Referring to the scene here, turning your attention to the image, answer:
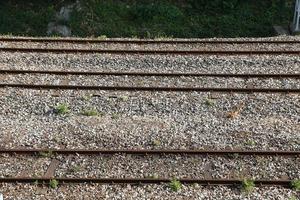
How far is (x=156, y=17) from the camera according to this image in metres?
21.1

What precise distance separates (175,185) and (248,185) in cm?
117

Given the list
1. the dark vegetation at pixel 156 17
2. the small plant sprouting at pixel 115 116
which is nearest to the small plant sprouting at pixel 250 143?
the small plant sprouting at pixel 115 116

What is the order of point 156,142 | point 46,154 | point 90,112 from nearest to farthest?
point 46,154 → point 156,142 → point 90,112

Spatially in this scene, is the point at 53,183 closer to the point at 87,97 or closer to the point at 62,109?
the point at 62,109

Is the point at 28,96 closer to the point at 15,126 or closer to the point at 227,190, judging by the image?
the point at 15,126

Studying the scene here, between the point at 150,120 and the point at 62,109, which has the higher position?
the point at 150,120

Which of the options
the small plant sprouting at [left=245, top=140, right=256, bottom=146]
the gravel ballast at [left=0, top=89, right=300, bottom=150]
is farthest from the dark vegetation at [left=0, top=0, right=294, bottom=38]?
the small plant sprouting at [left=245, top=140, right=256, bottom=146]

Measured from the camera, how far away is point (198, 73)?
44.3 ft

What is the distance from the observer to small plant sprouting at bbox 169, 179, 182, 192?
870 cm

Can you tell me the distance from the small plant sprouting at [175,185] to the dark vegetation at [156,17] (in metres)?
11.2

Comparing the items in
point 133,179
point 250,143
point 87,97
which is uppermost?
point 250,143

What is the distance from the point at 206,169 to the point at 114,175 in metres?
1.57

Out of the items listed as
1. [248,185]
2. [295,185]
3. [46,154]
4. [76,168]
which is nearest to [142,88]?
[46,154]

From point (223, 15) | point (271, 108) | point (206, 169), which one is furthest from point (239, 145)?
point (223, 15)
